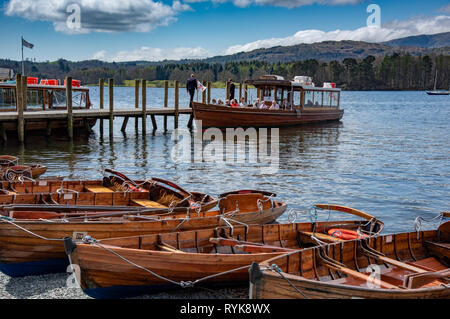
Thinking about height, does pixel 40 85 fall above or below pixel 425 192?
above

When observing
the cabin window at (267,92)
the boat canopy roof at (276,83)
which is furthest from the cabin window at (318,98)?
the cabin window at (267,92)

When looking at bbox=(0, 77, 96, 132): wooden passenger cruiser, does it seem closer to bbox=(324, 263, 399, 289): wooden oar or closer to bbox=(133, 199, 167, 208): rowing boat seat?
bbox=(133, 199, 167, 208): rowing boat seat

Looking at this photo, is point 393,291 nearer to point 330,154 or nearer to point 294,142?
point 330,154

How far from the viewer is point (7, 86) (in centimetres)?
2650

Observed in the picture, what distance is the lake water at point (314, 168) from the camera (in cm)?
1650

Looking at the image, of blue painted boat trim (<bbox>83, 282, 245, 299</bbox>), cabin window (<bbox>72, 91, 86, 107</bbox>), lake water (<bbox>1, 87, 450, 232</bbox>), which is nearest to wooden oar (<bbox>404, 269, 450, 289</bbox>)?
blue painted boat trim (<bbox>83, 282, 245, 299</bbox>)

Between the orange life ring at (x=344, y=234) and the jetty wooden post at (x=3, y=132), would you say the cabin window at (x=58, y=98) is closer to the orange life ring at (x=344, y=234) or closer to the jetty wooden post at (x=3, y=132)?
the jetty wooden post at (x=3, y=132)

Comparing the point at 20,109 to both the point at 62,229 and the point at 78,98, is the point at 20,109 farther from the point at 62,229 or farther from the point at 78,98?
the point at 62,229

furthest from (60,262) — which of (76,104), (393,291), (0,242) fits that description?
(76,104)

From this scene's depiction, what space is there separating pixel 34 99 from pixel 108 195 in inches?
774

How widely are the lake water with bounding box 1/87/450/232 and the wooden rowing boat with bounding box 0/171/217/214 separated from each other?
1622mm

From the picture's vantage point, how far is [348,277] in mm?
7934

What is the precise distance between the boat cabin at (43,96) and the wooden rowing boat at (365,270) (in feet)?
77.9

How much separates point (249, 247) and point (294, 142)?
2375 centimetres
